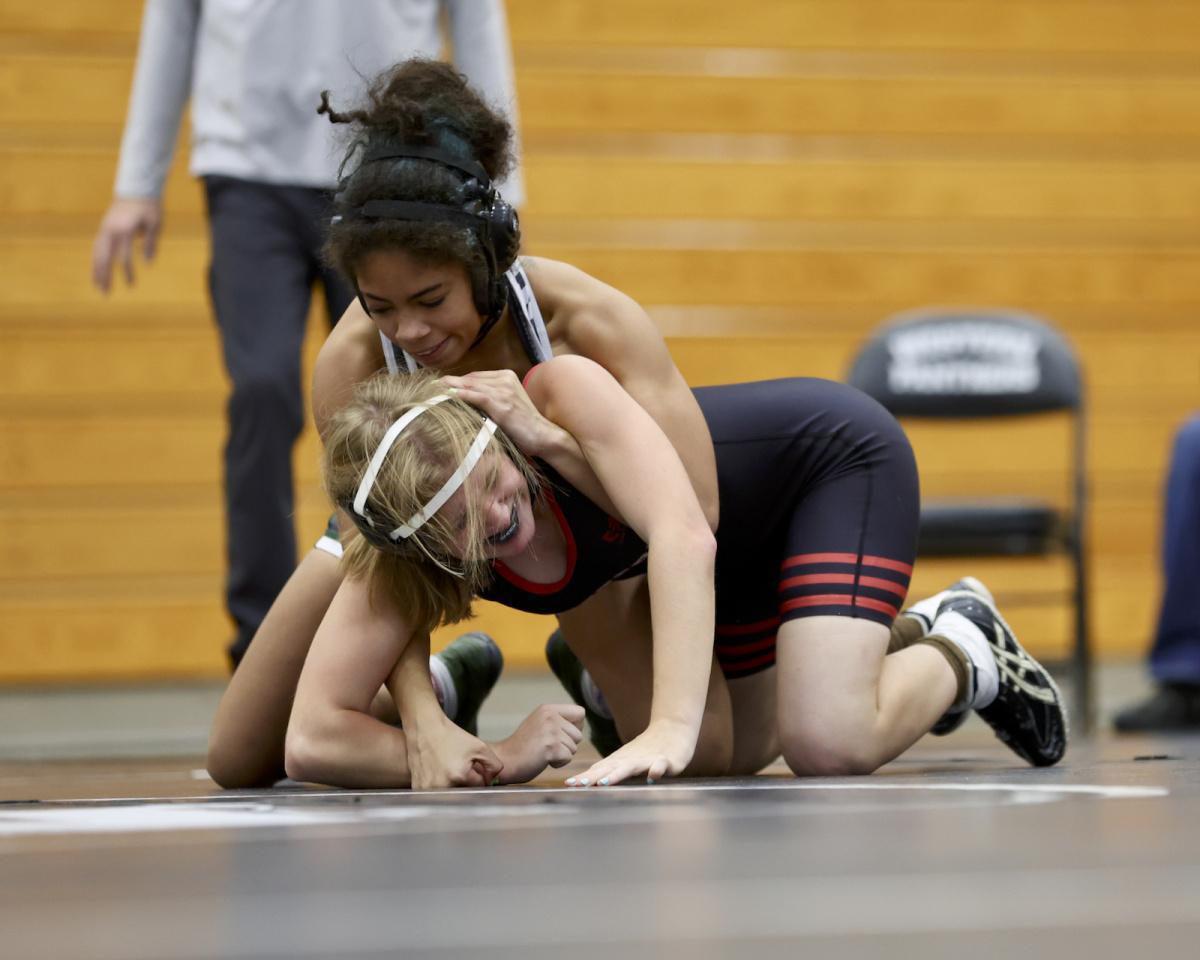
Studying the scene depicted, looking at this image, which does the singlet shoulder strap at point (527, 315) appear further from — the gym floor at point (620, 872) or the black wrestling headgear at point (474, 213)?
the gym floor at point (620, 872)

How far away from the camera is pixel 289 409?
271cm

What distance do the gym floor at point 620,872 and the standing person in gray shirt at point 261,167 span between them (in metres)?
1.00

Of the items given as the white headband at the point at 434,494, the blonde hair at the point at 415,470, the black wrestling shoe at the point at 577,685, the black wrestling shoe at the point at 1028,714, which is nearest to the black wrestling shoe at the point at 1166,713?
the black wrestling shoe at the point at 1028,714

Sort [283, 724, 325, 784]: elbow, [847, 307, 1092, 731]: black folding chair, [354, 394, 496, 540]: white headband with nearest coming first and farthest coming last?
[354, 394, 496, 540]: white headband < [283, 724, 325, 784]: elbow < [847, 307, 1092, 731]: black folding chair

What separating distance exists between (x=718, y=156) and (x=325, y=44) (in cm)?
228

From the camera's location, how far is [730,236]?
5000mm

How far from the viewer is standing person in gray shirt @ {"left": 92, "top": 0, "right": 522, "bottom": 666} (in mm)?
2695

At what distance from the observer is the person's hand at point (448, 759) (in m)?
1.84

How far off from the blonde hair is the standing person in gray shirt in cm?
82

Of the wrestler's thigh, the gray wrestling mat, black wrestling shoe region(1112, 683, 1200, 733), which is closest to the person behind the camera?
the gray wrestling mat

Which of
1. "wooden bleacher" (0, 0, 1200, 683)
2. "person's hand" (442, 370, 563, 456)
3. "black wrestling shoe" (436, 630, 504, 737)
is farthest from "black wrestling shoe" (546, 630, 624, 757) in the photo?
"wooden bleacher" (0, 0, 1200, 683)

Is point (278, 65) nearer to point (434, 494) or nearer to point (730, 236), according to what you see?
point (434, 494)

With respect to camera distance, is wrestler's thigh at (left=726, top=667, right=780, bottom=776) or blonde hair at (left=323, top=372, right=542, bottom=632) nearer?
blonde hair at (left=323, top=372, right=542, bottom=632)

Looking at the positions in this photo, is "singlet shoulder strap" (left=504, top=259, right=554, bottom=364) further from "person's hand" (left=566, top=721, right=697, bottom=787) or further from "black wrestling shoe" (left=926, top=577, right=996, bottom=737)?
"black wrestling shoe" (left=926, top=577, right=996, bottom=737)
